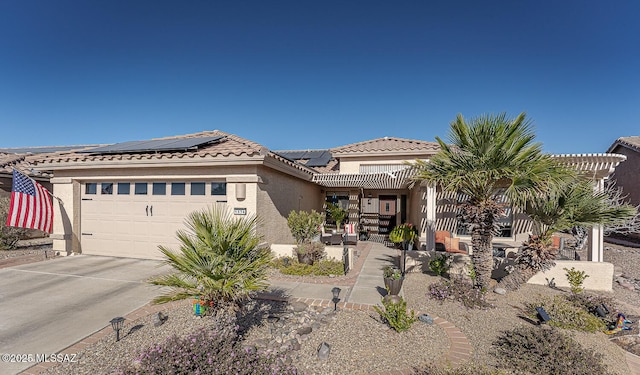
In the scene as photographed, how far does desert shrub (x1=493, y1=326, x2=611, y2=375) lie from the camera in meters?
3.90

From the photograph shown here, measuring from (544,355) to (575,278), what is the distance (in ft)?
17.1

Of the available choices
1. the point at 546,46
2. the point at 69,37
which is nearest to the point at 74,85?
the point at 69,37

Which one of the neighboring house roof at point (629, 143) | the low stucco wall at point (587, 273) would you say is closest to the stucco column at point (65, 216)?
the low stucco wall at point (587, 273)

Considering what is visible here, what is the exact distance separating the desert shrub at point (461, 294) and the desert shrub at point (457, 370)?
278 centimetres

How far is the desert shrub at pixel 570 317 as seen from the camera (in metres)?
5.64

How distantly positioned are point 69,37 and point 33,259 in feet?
35.3

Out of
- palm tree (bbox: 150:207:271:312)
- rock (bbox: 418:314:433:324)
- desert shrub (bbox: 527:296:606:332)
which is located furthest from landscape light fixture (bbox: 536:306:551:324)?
palm tree (bbox: 150:207:271:312)

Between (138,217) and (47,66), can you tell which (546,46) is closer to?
(138,217)

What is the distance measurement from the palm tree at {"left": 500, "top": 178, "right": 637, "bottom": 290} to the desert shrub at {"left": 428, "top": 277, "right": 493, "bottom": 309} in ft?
4.17

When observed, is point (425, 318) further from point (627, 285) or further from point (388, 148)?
point (388, 148)

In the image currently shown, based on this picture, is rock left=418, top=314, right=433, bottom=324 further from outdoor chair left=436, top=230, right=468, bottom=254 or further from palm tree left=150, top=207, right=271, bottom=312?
outdoor chair left=436, top=230, right=468, bottom=254

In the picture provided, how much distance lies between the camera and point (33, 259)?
10.3m

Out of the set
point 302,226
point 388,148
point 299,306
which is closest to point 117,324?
point 299,306

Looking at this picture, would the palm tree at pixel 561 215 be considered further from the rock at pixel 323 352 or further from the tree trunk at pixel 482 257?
the rock at pixel 323 352
